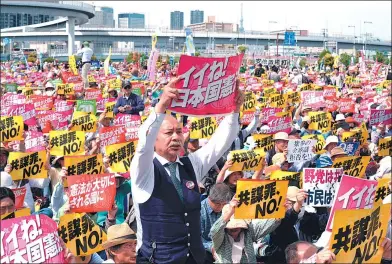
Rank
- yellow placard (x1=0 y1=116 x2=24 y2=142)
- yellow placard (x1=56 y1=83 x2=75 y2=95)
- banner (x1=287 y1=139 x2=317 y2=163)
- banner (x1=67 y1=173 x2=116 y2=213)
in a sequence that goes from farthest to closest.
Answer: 1. yellow placard (x1=56 y1=83 x2=75 y2=95)
2. yellow placard (x1=0 y1=116 x2=24 y2=142)
3. banner (x1=287 y1=139 x2=317 y2=163)
4. banner (x1=67 y1=173 x2=116 y2=213)

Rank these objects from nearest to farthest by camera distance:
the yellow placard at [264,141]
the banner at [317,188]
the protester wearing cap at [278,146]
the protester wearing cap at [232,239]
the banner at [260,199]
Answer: the protester wearing cap at [232,239] → the banner at [260,199] → the banner at [317,188] → the protester wearing cap at [278,146] → the yellow placard at [264,141]

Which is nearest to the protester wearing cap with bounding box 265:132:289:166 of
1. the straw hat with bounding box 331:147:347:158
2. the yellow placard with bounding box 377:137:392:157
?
the straw hat with bounding box 331:147:347:158

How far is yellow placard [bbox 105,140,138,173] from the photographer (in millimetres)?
7660

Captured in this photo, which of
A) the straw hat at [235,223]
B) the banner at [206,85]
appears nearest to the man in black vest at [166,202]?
the banner at [206,85]

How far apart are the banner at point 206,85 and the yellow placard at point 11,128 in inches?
214

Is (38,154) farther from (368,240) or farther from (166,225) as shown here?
(368,240)

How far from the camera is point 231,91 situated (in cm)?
464

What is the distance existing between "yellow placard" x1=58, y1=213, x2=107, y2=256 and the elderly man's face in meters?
1.13

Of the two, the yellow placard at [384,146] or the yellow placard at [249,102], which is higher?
the yellow placard at [249,102]

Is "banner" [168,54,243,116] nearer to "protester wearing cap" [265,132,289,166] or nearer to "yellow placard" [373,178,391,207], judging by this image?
"yellow placard" [373,178,391,207]

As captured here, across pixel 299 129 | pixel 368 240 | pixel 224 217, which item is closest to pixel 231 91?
pixel 224 217

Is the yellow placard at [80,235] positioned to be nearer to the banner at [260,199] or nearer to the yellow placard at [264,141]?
the banner at [260,199]

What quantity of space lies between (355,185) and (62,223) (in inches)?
83.5

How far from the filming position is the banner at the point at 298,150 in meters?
8.41
